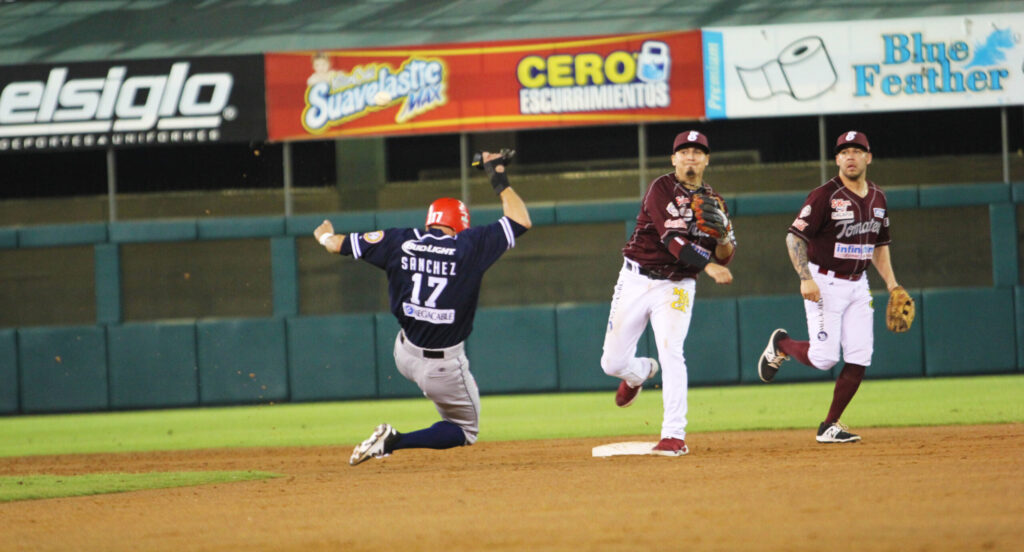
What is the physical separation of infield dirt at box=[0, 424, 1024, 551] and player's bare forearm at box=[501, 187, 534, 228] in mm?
1445

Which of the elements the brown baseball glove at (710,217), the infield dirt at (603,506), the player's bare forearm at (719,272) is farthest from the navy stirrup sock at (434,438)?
the brown baseball glove at (710,217)

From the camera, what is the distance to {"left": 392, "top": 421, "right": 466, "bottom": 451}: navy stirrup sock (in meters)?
6.62

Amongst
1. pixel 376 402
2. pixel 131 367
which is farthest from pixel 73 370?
pixel 376 402

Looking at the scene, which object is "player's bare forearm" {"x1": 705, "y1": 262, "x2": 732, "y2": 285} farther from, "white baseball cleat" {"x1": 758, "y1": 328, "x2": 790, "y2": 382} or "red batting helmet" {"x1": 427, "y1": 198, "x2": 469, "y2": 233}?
"red batting helmet" {"x1": 427, "y1": 198, "x2": 469, "y2": 233}

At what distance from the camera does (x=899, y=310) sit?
7559 mm

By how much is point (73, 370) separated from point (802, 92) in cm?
990

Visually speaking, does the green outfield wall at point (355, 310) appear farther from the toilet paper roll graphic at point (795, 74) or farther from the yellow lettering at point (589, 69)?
the yellow lettering at point (589, 69)

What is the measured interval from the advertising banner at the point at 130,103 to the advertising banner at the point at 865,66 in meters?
6.05

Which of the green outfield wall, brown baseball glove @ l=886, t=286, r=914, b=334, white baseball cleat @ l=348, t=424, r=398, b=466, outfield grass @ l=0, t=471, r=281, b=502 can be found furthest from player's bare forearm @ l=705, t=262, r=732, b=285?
the green outfield wall

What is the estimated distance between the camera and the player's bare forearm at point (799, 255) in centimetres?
709

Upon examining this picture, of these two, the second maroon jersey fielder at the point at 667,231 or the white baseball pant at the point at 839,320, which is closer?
the second maroon jersey fielder at the point at 667,231

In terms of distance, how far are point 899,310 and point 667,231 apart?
1.98 m

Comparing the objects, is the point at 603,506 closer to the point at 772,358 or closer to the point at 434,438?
the point at 434,438

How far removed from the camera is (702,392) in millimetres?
13781
